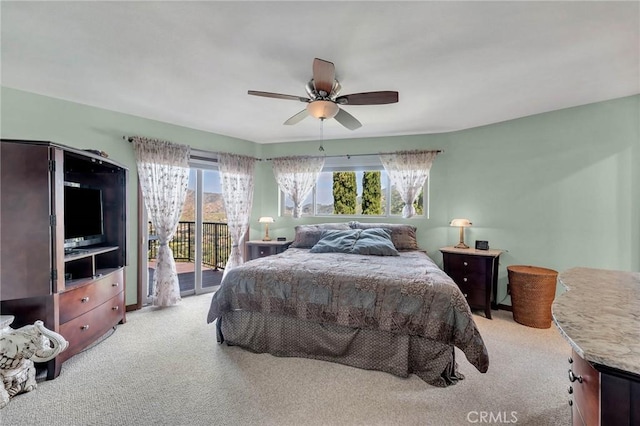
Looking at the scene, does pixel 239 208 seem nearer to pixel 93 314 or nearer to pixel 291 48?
pixel 93 314

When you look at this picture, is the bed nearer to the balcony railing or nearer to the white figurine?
the white figurine

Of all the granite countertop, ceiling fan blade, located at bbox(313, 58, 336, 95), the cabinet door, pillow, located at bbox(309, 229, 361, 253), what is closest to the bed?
pillow, located at bbox(309, 229, 361, 253)

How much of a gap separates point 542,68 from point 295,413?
11.2ft

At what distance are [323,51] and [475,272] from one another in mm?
3145

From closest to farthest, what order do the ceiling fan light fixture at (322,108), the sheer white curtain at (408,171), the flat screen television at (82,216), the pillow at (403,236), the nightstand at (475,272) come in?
the ceiling fan light fixture at (322,108), the flat screen television at (82,216), the nightstand at (475,272), the pillow at (403,236), the sheer white curtain at (408,171)

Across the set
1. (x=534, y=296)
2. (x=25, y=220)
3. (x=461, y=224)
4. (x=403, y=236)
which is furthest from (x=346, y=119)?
(x=534, y=296)

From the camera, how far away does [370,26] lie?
1808mm

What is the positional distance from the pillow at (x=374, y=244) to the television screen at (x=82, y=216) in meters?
2.92

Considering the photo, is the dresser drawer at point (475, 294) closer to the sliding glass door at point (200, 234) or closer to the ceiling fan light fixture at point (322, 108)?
the ceiling fan light fixture at point (322, 108)

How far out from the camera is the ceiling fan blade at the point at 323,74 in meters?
1.91

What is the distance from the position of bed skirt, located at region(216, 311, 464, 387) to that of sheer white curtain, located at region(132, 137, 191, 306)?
1519 millimetres

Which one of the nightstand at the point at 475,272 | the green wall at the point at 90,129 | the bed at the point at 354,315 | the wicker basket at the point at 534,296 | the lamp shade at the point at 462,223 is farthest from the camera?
the lamp shade at the point at 462,223

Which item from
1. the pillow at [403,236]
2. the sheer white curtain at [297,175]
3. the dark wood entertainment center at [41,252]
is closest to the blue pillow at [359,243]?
the pillow at [403,236]

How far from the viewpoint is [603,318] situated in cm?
97
